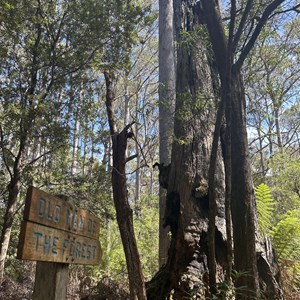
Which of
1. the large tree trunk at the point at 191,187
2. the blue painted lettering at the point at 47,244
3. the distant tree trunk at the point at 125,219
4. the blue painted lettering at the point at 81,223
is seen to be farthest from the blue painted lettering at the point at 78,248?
the distant tree trunk at the point at 125,219

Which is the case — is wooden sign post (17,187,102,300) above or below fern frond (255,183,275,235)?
below

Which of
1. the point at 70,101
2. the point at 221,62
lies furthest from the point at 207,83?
the point at 70,101

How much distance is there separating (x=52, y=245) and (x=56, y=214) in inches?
8.6

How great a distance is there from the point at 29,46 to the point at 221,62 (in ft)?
11.9

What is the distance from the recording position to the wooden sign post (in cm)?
218

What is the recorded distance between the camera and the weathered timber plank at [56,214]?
7.29 ft

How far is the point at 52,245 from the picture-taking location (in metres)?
2.41

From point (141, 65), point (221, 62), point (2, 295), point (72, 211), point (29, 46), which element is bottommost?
point (2, 295)

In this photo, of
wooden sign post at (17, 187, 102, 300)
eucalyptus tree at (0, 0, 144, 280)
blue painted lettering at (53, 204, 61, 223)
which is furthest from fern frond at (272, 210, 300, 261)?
eucalyptus tree at (0, 0, 144, 280)

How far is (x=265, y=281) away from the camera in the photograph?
14.0 feet

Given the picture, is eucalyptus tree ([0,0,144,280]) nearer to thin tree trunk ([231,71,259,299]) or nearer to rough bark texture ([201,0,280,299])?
rough bark texture ([201,0,280,299])

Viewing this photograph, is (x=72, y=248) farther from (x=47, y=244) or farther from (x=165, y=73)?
(x=165, y=73)

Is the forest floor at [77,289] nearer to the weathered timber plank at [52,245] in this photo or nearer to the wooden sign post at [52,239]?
the weathered timber plank at [52,245]

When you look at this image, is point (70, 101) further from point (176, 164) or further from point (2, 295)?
point (2, 295)
